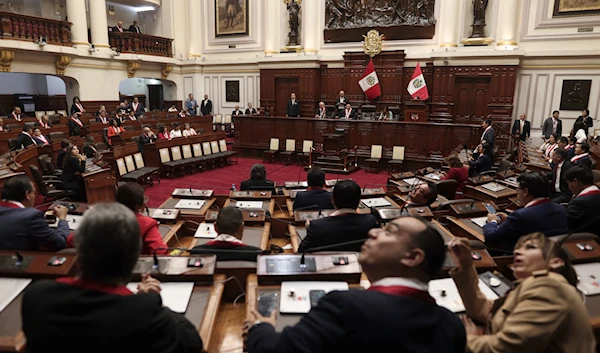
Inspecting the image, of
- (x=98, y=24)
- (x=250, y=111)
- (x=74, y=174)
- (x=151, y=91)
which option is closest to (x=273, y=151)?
(x=250, y=111)

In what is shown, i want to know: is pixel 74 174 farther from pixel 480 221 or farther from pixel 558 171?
pixel 558 171

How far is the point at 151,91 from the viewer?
59.5ft

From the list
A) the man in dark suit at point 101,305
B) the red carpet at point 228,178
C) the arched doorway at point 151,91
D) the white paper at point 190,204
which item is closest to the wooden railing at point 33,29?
the arched doorway at point 151,91

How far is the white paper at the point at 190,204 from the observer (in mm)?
4039

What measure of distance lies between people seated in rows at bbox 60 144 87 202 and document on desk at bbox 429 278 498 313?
18.1 feet

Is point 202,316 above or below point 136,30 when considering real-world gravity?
below

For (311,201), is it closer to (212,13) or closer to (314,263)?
(314,263)

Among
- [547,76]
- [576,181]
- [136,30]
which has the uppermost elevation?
[136,30]

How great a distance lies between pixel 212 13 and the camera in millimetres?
15734

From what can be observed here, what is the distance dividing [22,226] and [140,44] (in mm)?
13488

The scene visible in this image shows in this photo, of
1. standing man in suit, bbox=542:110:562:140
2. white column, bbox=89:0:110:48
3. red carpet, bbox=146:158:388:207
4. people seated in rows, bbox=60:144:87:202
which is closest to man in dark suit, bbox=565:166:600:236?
red carpet, bbox=146:158:388:207

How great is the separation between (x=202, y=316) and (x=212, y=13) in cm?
1598

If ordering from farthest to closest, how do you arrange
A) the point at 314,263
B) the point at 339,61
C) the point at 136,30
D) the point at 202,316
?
the point at 136,30, the point at 339,61, the point at 314,263, the point at 202,316

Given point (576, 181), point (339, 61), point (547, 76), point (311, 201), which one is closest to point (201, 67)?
point (339, 61)
